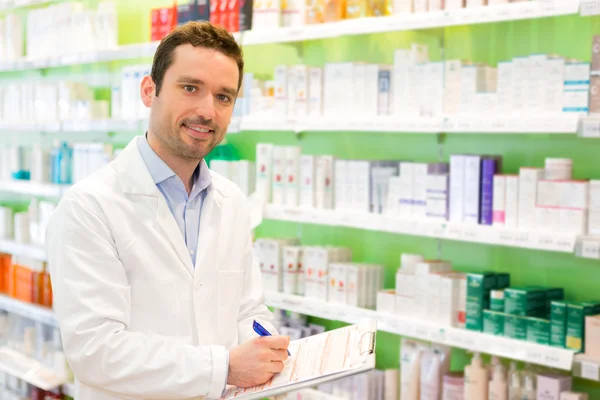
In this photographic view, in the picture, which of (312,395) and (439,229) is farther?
(312,395)

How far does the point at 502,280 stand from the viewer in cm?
340

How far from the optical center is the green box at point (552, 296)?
10.8ft

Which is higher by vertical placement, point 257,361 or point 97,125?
point 97,125

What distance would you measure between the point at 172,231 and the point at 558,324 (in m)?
1.70

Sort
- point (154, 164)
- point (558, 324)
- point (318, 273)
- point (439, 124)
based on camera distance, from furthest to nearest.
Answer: point (318, 273), point (439, 124), point (558, 324), point (154, 164)

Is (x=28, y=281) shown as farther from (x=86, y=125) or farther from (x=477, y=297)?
(x=477, y=297)

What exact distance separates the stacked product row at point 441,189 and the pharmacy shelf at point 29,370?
2090 mm

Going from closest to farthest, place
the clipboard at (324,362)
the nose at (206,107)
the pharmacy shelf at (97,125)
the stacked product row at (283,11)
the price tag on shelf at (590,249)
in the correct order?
the clipboard at (324,362) → the nose at (206,107) → the price tag on shelf at (590,249) → the stacked product row at (283,11) → the pharmacy shelf at (97,125)

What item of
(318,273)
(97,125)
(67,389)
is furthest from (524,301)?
(67,389)

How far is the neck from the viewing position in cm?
208

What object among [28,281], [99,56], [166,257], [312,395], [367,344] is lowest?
[312,395]

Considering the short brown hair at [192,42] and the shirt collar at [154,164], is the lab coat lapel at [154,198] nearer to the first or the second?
the shirt collar at [154,164]

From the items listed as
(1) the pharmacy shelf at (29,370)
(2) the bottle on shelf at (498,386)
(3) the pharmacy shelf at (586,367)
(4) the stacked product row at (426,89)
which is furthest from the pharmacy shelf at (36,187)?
(3) the pharmacy shelf at (586,367)

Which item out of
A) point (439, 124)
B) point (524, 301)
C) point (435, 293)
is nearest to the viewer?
point (524, 301)
